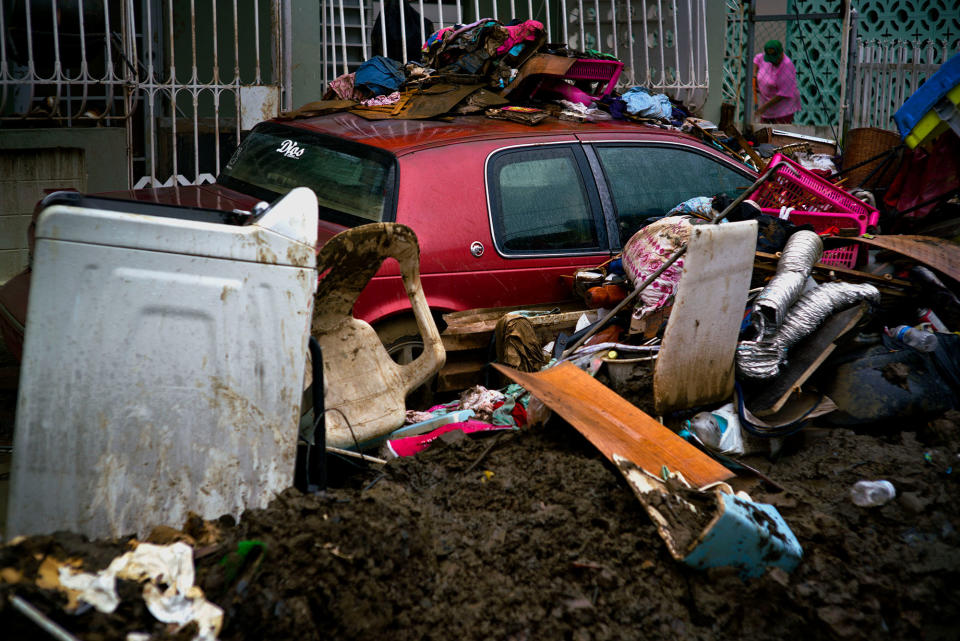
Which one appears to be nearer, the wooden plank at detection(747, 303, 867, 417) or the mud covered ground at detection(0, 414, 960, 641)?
the mud covered ground at detection(0, 414, 960, 641)

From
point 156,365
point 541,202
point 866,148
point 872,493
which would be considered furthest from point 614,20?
point 156,365

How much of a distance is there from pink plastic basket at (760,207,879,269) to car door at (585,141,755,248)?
41cm

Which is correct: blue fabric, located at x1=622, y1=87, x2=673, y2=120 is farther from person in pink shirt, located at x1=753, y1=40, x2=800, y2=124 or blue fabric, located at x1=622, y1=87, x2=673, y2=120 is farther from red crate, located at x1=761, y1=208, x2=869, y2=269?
person in pink shirt, located at x1=753, y1=40, x2=800, y2=124

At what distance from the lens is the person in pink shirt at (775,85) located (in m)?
10.4

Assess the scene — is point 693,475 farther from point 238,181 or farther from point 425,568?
point 238,181

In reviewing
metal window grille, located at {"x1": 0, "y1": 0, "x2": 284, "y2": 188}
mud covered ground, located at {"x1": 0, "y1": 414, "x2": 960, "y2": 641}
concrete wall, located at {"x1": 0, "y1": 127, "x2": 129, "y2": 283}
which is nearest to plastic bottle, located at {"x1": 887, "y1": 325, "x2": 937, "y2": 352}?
mud covered ground, located at {"x1": 0, "y1": 414, "x2": 960, "y2": 641}

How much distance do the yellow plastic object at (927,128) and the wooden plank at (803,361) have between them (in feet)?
6.14

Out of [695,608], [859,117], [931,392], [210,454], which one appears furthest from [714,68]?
[210,454]

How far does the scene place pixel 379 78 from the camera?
6008 mm

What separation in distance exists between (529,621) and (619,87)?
668cm

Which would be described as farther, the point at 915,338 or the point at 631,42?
the point at 631,42

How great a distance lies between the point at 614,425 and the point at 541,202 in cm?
162

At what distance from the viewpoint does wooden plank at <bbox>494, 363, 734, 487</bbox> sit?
127 inches

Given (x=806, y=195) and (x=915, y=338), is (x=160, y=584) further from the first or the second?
(x=806, y=195)
